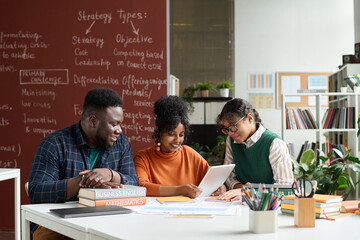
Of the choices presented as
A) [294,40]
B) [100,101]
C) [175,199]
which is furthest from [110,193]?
[294,40]

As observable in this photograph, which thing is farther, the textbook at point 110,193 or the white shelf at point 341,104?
the white shelf at point 341,104

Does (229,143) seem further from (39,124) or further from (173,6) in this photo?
(173,6)

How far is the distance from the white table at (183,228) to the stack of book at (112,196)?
0.19 metres

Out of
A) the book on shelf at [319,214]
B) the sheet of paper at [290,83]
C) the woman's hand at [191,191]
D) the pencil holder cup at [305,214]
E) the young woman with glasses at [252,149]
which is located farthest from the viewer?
the sheet of paper at [290,83]

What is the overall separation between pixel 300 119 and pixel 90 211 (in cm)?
401

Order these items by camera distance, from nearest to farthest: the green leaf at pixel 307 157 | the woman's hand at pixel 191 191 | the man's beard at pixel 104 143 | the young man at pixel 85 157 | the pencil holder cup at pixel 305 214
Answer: the pencil holder cup at pixel 305 214 → the young man at pixel 85 157 → the woman's hand at pixel 191 191 → the man's beard at pixel 104 143 → the green leaf at pixel 307 157

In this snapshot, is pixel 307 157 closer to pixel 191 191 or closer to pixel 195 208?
pixel 191 191

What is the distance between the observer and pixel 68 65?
3.98 meters

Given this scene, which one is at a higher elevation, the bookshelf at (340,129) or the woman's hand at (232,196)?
the bookshelf at (340,129)

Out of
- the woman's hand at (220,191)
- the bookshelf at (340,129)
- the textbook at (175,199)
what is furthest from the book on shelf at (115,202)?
the bookshelf at (340,129)

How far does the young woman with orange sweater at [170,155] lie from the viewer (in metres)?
2.49

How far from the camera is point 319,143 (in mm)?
5488

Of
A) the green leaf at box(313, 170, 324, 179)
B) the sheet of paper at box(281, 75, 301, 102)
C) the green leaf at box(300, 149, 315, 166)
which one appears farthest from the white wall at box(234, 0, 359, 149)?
the green leaf at box(313, 170, 324, 179)

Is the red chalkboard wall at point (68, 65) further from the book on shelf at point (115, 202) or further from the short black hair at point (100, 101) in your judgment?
the book on shelf at point (115, 202)
